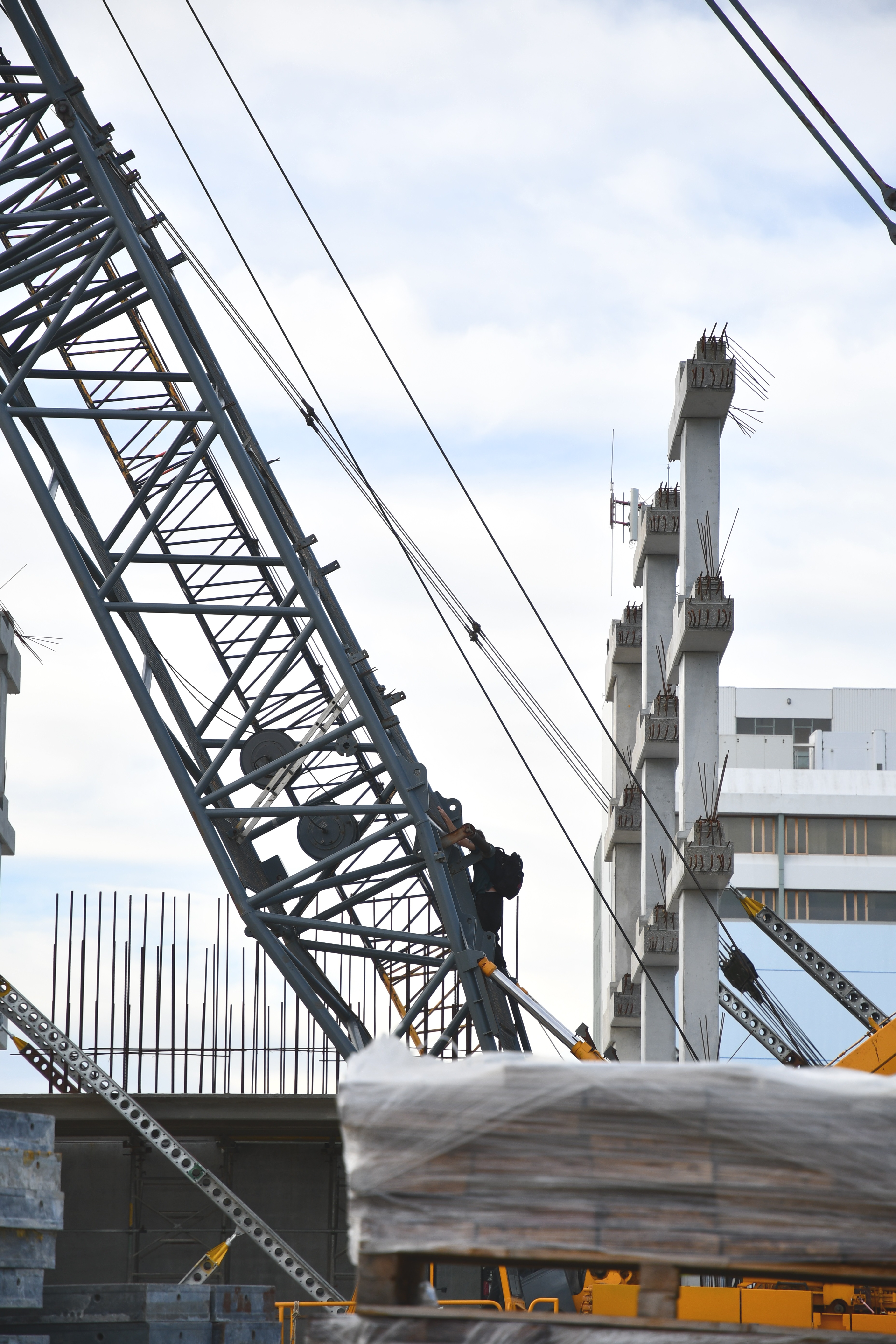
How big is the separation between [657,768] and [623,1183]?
23.6 m

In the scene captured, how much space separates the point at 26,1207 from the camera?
37.8ft

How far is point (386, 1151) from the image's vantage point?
5609mm

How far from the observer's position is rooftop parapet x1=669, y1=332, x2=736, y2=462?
2370 cm

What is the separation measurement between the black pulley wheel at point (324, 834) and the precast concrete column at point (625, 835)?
36.9ft

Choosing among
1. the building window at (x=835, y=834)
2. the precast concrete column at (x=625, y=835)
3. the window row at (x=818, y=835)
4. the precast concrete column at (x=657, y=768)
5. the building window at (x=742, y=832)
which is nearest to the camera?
the precast concrete column at (x=657, y=768)

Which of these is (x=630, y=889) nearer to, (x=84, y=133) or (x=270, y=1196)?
(x=270, y=1196)

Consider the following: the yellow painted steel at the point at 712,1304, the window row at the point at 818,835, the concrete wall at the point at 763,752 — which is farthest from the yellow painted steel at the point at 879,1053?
the concrete wall at the point at 763,752

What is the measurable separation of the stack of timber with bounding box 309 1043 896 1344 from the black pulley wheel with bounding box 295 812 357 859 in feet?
50.8

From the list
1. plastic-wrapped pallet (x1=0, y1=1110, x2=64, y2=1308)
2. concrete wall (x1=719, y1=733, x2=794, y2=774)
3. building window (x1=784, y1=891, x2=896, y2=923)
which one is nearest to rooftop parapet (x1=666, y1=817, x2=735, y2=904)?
plastic-wrapped pallet (x1=0, y1=1110, x2=64, y2=1308)

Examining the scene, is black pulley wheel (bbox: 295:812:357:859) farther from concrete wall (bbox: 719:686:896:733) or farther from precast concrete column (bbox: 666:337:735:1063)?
concrete wall (bbox: 719:686:896:733)

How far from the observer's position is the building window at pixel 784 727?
259 feet

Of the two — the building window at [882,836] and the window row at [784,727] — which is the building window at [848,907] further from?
the window row at [784,727]

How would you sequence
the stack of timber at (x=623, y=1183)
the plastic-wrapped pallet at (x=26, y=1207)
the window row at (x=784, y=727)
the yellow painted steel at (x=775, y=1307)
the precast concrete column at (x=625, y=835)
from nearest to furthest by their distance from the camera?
the stack of timber at (x=623, y=1183)
the plastic-wrapped pallet at (x=26, y=1207)
the yellow painted steel at (x=775, y=1307)
the precast concrete column at (x=625, y=835)
the window row at (x=784, y=727)

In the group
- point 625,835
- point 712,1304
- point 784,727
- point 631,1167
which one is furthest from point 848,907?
point 631,1167
